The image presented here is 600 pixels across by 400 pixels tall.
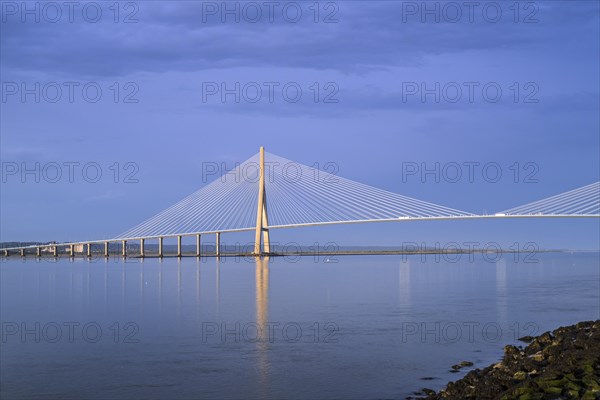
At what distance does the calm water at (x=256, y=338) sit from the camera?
10.5 metres

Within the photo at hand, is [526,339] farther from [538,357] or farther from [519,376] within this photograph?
[519,376]

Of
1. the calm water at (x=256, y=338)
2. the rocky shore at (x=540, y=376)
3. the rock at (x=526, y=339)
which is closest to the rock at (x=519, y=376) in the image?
the rocky shore at (x=540, y=376)

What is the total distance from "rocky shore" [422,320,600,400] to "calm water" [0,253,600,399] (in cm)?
74

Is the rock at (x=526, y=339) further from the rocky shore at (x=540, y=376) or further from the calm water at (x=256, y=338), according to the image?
the rocky shore at (x=540, y=376)

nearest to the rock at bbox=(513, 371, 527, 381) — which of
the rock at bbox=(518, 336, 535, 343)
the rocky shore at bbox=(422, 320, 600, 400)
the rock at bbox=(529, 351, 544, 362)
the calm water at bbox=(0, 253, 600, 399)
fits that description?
the rocky shore at bbox=(422, 320, 600, 400)

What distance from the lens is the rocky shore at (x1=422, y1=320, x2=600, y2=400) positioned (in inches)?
322

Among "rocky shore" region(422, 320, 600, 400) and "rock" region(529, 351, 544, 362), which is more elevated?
"rocky shore" region(422, 320, 600, 400)

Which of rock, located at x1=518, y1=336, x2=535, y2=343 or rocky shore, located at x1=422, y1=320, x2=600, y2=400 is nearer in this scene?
rocky shore, located at x1=422, y1=320, x2=600, y2=400

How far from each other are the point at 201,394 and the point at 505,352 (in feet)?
18.4

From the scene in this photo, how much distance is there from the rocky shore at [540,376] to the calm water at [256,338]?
74cm

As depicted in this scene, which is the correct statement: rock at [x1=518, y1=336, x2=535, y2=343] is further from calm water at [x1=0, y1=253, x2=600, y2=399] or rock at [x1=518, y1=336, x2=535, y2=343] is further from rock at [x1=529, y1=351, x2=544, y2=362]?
rock at [x1=529, y1=351, x2=544, y2=362]

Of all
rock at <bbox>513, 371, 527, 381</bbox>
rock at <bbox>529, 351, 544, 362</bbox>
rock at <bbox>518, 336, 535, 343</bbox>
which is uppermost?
rock at <bbox>513, 371, 527, 381</bbox>

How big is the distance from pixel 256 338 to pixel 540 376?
685cm

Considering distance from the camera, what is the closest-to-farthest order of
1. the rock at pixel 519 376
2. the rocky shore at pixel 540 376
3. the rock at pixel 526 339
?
the rocky shore at pixel 540 376
the rock at pixel 519 376
the rock at pixel 526 339
